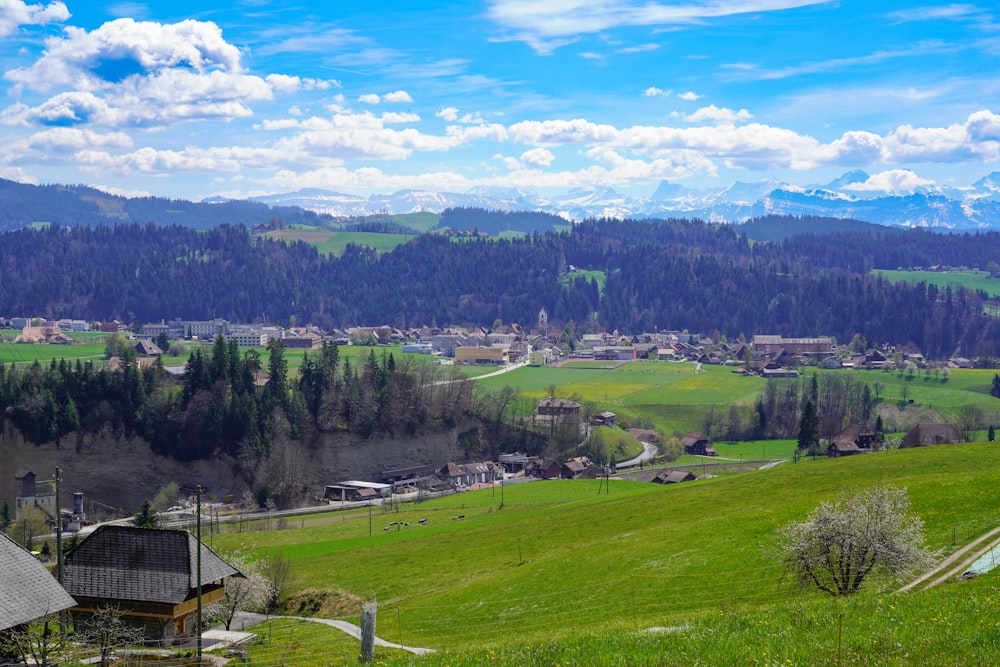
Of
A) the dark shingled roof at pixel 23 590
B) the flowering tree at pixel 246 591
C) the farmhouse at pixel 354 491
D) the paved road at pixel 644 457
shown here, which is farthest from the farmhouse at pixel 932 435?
the dark shingled roof at pixel 23 590

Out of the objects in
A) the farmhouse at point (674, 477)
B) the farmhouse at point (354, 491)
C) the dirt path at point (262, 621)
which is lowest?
the farmhouse at point (354, 491)

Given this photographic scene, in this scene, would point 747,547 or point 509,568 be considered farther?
point 509,568

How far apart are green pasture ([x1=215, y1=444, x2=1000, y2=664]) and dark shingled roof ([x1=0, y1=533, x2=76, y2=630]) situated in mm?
10151

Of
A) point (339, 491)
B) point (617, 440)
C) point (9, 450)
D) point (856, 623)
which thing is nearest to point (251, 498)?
point (339, 491)

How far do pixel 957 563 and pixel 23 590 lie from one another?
25.7 meters

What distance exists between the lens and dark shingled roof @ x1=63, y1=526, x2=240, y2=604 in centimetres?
3173

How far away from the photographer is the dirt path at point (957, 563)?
86.8ft

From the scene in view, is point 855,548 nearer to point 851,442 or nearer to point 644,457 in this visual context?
point 851,442

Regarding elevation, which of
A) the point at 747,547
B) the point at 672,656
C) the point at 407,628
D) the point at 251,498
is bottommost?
the point at 251,498

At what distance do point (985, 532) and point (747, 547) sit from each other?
8.17 m

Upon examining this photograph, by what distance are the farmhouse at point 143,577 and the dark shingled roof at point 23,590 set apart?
24.5 feet

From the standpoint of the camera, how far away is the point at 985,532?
1251 inches

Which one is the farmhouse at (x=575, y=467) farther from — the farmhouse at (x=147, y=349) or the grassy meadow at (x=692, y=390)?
the farmhouse at (x=147, y=349)

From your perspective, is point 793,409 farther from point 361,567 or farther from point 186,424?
point 361,567
